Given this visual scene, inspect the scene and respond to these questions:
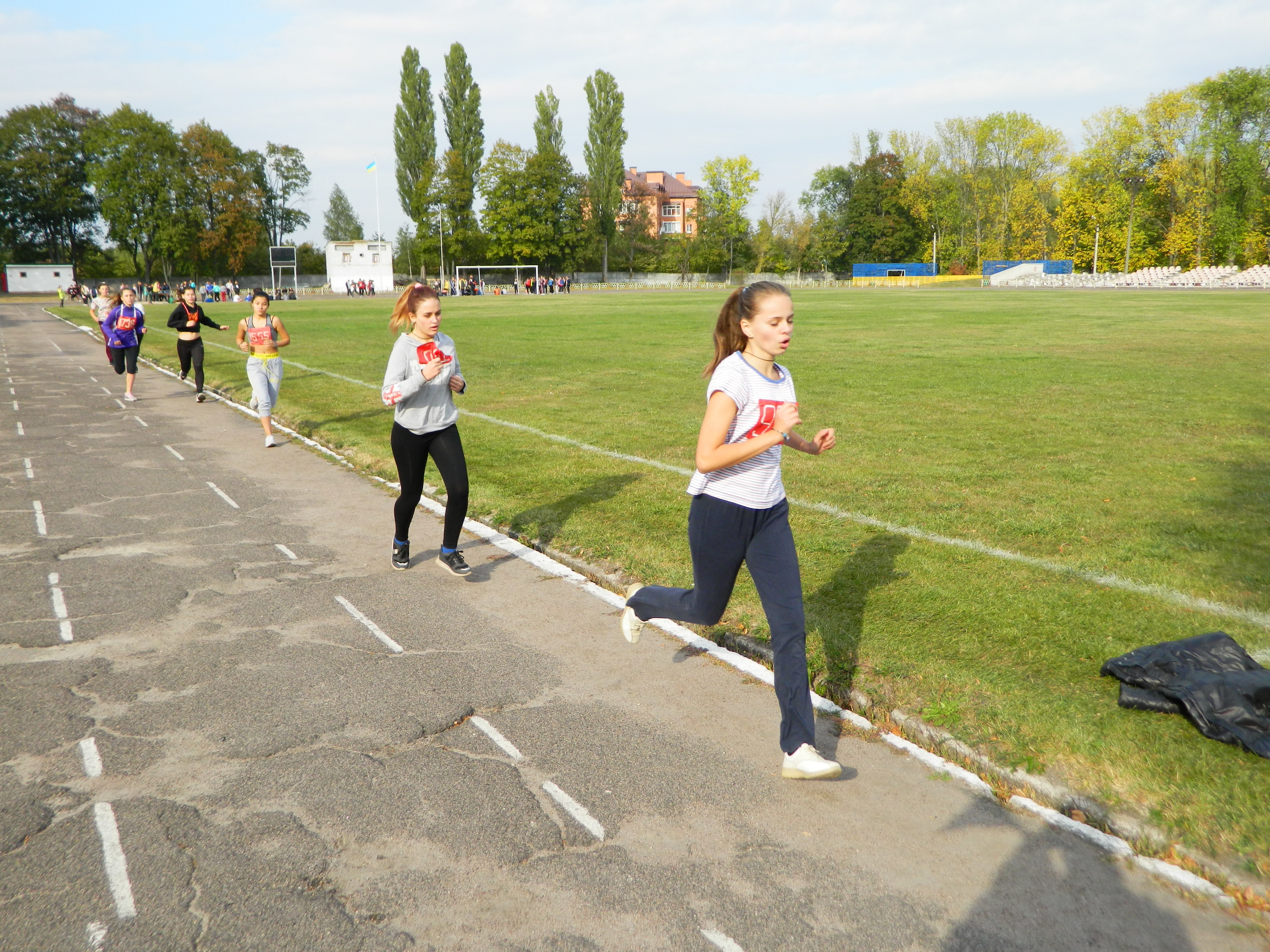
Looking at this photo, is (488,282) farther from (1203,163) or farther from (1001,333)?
(1001,333)

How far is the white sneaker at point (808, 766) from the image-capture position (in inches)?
148

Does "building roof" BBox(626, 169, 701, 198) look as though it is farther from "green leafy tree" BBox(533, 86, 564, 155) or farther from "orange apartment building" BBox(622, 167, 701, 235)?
"green leafy tree" BBox(533, 86, 564, 155)

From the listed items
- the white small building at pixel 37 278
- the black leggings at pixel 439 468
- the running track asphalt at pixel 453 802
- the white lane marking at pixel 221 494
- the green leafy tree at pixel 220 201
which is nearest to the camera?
the running track asphalt at pixel 453 802

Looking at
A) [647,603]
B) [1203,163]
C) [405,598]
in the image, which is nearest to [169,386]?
[405,598]

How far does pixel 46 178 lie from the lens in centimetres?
8638

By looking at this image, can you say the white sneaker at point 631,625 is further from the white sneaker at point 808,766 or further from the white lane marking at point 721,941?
the white lane marking at point 721,941

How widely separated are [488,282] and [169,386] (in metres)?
75.0

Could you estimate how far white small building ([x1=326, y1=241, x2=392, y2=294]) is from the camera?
8431cm

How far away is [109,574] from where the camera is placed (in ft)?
22.0

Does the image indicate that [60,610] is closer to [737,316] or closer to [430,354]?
[430,354]

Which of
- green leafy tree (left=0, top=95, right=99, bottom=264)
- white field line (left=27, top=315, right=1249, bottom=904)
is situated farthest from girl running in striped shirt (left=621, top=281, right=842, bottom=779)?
green leafy tree (left=0, top=95, right=99, bottom=264)

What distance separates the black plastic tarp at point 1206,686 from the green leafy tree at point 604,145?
94.7 meters

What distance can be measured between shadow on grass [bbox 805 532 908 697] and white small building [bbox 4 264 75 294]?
9012 centimetres

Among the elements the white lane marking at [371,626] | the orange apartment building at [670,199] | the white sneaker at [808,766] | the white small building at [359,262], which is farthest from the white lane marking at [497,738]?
the orange apartment building at [670,199]
